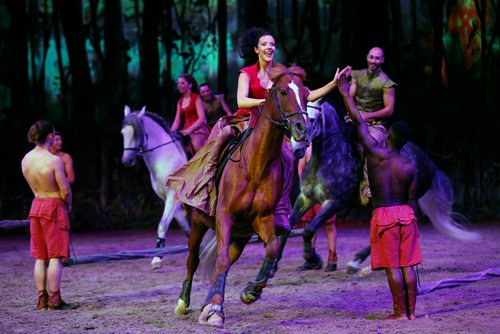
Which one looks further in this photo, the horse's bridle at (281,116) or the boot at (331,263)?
the boot at (331,263)

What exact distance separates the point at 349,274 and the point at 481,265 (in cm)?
168

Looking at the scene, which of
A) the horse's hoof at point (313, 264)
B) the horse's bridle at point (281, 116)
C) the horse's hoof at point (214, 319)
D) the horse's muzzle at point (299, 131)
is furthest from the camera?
the horse's hoof at point (313, 264)

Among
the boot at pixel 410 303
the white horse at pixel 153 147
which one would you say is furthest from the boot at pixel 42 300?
the white horse at pixel 153 147

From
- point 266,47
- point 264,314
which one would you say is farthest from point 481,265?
point 266,47

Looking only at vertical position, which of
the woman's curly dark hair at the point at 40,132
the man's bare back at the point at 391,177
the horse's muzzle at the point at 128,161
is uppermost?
the woman's curly dark hair at the point at 40,132

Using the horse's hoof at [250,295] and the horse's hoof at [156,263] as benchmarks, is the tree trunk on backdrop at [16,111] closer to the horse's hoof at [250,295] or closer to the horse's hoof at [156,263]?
the horse's hoof at [156,263]

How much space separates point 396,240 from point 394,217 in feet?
0.65

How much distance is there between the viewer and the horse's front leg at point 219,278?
19.8ft

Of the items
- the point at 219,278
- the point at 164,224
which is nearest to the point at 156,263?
the point at 164,224

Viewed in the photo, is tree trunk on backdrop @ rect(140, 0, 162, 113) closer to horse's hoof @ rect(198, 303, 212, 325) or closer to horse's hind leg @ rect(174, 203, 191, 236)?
Result: horse's hind leg @ rect(174, 203, 191, 236)

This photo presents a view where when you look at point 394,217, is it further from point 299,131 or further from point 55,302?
point 55,302

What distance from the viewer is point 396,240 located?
655 cm

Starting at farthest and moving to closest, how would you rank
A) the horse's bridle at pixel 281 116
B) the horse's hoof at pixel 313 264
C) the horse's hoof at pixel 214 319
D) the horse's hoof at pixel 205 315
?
the horse's hoof at pixel 313 264 → the horse's hoof at pixel 205 315 → the horse's hoof at pixel 214 319 → the horse's bridle at pixel 281 116

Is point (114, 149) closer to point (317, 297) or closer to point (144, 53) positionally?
point (144, 53)
